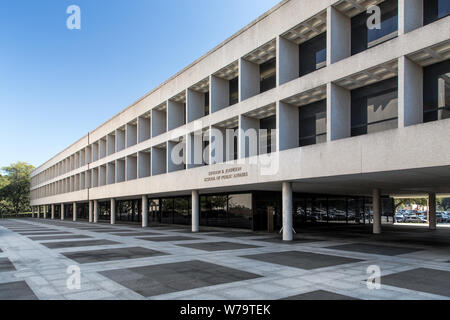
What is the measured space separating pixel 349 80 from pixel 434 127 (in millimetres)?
5283

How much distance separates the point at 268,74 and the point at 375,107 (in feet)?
29.4

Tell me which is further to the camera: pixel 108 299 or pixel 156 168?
pixel 156 168

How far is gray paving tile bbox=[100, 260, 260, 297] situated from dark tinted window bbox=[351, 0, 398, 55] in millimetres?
13699

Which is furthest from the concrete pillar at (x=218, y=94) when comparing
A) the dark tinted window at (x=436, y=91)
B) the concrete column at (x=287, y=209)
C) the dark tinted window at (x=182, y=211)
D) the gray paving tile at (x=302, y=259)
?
the dark tinted window at (x=436, y=91)

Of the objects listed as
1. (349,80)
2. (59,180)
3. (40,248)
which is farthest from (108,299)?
(59,180)

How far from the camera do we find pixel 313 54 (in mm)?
21219

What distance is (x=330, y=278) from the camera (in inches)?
388

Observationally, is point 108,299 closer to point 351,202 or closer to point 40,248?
point 40,248

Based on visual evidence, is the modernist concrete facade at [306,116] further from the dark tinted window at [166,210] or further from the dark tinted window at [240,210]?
the dark tinted window at [166,210]

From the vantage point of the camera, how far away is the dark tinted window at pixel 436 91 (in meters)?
14.9

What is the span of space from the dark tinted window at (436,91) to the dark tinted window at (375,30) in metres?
3.05

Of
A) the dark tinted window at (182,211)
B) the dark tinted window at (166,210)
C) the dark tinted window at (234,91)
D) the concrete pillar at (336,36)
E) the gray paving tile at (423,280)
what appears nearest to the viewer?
the gray paving tile at (423,280)

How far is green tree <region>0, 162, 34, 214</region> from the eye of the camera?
96.8m
